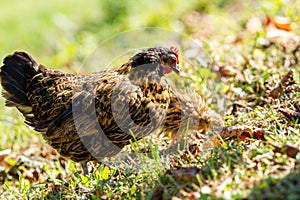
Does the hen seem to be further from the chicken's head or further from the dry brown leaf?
the dry brown leaf

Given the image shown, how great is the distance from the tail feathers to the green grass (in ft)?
2.13

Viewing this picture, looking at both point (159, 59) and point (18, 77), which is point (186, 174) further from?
point (18, 77)

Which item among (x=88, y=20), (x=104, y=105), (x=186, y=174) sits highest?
(x=88, y=20)

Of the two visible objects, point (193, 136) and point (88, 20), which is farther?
point (88, 20)

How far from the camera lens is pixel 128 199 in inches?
163

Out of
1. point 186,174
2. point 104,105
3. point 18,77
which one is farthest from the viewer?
point 18,77

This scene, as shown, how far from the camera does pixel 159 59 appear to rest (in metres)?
5.24

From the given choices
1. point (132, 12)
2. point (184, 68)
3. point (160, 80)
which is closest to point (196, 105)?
point (160, 80)

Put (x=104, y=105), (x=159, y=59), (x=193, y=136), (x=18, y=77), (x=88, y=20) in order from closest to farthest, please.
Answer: (x=104, y=105), (x=159, y=59), (x=193, y=136), (x=18, y=77), (x=88, y=20)

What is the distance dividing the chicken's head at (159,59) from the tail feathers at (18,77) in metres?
1.14

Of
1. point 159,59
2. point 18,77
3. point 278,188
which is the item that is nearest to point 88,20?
point 18,77

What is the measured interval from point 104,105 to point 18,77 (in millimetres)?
1201

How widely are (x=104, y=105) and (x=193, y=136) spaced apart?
971 mm

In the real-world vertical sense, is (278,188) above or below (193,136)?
below
